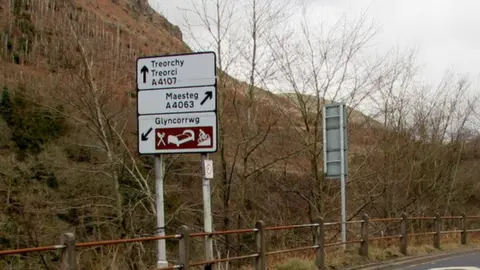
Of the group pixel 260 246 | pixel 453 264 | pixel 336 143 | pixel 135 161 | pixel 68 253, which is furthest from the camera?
pixel 135 161

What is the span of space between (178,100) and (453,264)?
396 inches

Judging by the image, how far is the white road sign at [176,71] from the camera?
8.54 m

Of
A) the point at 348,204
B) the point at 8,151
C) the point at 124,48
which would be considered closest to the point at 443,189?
the point at 348,204

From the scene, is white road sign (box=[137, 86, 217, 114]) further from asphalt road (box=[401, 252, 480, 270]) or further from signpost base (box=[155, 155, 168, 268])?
asphalt road (box=[401, 252, 480, 270])

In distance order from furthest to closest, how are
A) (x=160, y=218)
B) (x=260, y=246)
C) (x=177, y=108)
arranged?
(x=260, y=246), (x=160, y=218), (x=177, y=108)

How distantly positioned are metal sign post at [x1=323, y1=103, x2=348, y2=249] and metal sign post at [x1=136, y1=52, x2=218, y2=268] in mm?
9053

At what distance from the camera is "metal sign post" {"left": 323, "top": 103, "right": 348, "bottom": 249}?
56.4 ft

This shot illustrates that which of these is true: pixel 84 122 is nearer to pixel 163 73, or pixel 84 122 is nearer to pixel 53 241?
pixel 53 241

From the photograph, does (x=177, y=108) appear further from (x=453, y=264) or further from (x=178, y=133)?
(x=453, y=264)

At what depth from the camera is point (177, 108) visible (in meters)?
8.59

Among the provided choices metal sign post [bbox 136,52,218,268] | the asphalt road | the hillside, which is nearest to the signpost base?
metal sign post [bbox 136,52,218,268]

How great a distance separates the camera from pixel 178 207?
67.9 ft

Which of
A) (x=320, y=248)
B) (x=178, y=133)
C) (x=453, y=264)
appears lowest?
(x=453, y=264)

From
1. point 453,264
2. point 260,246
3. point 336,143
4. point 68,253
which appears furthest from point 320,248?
point 68,253
